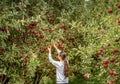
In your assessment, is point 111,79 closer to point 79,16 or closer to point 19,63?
point 19,63

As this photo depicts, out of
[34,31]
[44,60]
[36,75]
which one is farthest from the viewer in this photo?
[36,75]

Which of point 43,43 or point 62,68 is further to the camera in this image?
point 43,43

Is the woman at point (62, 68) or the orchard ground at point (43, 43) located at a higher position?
the orchard ground at point (43, 43)

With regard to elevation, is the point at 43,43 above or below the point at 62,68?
above

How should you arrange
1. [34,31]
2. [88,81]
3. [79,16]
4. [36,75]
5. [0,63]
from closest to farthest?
[0,63]
[34,31]
[36,75]
[79,16]
[88,81]

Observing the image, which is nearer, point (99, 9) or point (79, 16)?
point (79, 16)

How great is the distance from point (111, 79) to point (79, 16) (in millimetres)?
11422

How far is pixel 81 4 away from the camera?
73.2 ft

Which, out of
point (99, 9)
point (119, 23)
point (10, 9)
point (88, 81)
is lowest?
point (88, 81)

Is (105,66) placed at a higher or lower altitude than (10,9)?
lower

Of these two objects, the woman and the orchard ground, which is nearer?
the orchard ground

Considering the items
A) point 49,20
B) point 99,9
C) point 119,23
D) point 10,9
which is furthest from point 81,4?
→ point 119,23

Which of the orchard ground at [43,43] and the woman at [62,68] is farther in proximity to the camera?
the woman at [62,68]

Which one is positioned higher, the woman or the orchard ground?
the orchard ground
